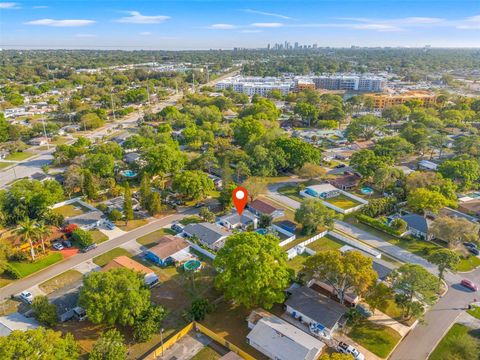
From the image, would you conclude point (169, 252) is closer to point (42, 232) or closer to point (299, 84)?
point (42, 232)

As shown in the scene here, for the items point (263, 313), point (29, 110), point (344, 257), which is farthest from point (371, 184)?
point (29, 110)

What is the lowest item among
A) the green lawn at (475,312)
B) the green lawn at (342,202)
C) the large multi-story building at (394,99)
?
the green lawn at (475,312)

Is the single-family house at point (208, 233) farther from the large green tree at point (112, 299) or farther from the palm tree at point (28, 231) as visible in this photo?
the palm tree at point (28, 231)

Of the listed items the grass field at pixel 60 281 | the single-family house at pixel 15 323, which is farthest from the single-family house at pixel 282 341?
the grass field at pixel 60 281

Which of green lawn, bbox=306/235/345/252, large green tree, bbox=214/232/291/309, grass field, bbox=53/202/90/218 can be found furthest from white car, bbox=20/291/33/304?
green lawn, bbox=306/235/345/252

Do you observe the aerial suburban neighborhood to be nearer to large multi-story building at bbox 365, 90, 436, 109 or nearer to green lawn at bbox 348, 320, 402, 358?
green lawn at bbox 348, 320, 402, 358
